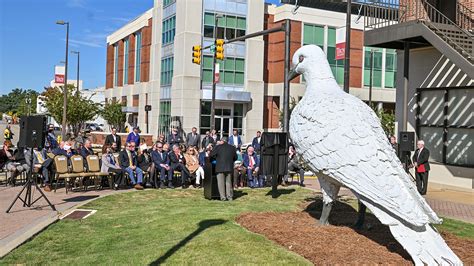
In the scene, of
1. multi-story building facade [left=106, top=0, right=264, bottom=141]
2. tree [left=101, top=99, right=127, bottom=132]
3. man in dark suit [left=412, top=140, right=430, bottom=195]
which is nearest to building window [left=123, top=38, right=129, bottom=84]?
tree [left=101, top=99, right=127, bottom=132]

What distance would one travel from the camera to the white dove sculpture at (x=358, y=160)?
5.36 meters

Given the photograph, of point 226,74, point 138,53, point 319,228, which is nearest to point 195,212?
point 319,228

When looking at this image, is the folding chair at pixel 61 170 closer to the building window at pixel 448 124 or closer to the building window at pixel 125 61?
the building window at pixel 448 124

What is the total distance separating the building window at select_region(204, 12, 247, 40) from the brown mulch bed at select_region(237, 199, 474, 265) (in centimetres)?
3044

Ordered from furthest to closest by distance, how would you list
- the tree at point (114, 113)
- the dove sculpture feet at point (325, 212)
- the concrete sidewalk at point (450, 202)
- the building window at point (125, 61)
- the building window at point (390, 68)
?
the building window at point (125, 61) < the tree at point (114, 113) < the building window at point (390, 68) < the concrete sidewalk at point (450, 202) < the dove sculpture feet at point (325, 212)

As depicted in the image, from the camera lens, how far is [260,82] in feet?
129

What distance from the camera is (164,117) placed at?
4141 cm

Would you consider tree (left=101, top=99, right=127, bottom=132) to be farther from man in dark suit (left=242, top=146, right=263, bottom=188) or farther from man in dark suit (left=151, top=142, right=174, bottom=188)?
man in dark suit (left=242, top=146, right=263, bottom=188)

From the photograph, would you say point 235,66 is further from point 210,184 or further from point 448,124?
point 210,184

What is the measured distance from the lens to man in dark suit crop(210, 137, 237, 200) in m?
11.4

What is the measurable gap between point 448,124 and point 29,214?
13.7 m

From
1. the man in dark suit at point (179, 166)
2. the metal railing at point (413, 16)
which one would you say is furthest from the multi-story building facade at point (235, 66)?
the man in dark suit at point (179, 166)

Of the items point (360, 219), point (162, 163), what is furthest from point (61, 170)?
point (360, 219)

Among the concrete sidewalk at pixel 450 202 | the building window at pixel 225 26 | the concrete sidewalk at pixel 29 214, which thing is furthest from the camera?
the building window at pixel 225 26
